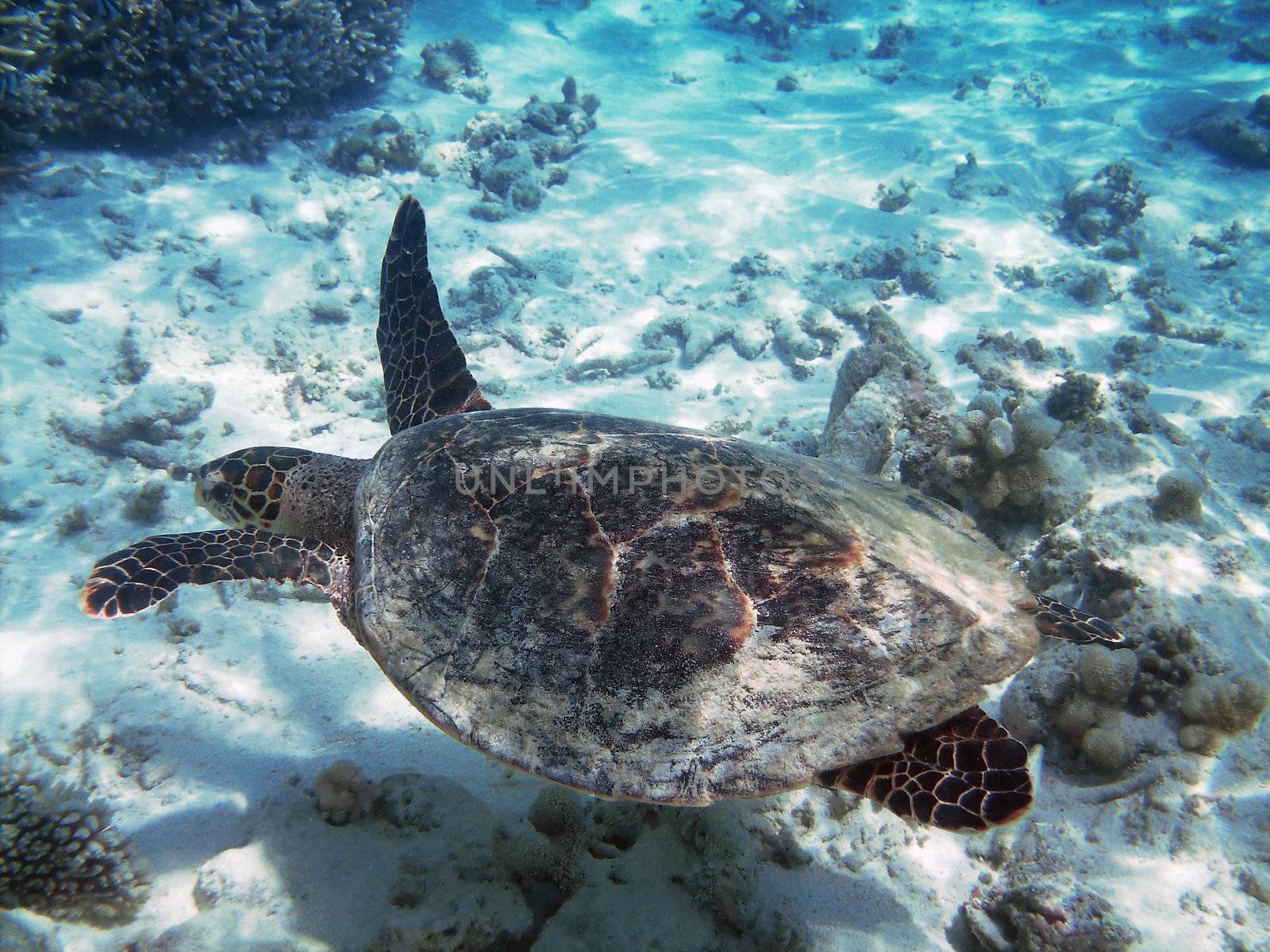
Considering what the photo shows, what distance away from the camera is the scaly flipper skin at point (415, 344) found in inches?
157

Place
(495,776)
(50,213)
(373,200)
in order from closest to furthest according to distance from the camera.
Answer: (495,776) < (50,213) < (373,200)

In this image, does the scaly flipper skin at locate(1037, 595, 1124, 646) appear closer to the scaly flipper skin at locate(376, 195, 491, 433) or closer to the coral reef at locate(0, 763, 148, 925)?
the scaly flipper skin at locate(376, 195, 491, 433)

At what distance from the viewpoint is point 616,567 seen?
2.03 metres

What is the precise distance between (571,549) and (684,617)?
0.51 m

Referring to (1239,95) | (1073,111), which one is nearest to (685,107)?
(1073,111)

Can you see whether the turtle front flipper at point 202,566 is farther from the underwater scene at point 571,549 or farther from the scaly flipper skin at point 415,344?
the scaly flipper skin at point 415,344

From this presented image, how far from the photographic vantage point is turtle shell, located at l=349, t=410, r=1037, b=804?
70.0 inches

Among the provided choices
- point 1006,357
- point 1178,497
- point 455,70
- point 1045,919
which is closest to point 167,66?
point 455,70

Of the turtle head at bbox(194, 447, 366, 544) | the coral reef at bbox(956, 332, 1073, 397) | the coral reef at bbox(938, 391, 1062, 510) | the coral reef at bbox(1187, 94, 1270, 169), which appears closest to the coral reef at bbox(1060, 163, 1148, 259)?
the coral reef at bbox(1187, 94, 1270, 169)

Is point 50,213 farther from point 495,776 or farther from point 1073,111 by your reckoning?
point 1073,111

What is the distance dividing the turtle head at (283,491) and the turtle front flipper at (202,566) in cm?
20

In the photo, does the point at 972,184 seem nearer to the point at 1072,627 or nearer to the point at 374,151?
the point at 374,151

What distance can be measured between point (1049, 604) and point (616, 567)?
2.02m

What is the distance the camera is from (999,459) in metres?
3.90
